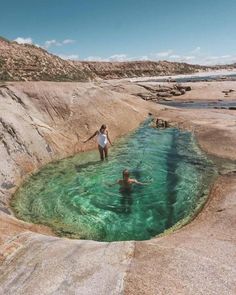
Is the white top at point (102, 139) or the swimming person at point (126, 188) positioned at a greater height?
the white top at point (102, 139)

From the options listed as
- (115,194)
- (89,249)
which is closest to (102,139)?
(115,194)

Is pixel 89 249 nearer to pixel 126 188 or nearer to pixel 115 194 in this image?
pixel 115 194

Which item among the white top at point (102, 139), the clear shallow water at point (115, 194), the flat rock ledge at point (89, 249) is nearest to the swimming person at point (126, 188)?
the clear shallow water at point (115, 194)

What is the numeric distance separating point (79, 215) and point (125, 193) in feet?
9.24

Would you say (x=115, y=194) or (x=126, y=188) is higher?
(x=126, y=188)

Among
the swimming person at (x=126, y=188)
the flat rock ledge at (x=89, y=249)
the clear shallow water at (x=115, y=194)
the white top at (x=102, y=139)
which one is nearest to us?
the flat rock ledge at (x=89, y=249)

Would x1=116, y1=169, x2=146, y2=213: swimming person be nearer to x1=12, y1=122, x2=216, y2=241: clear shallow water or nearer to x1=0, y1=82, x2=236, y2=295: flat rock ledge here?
x1=12, y1=122, x2=216, y2=241: clear shallow water

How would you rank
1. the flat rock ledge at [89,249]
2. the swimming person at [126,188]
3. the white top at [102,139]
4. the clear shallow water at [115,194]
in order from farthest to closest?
the white top at [102,139] → the swimming person at [126,188] → the clear shallow water at [115,194] → the flat rock ledge at [89,249]

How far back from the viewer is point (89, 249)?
29.5 ft

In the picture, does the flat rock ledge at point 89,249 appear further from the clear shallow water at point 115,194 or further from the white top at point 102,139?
the white top at point 102,139

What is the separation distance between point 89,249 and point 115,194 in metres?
6.97

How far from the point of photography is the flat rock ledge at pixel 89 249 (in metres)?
7.45

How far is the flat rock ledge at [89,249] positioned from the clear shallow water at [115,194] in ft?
2.64

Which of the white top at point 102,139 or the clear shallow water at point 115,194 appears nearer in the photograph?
the clear shallow water at point 115,194
